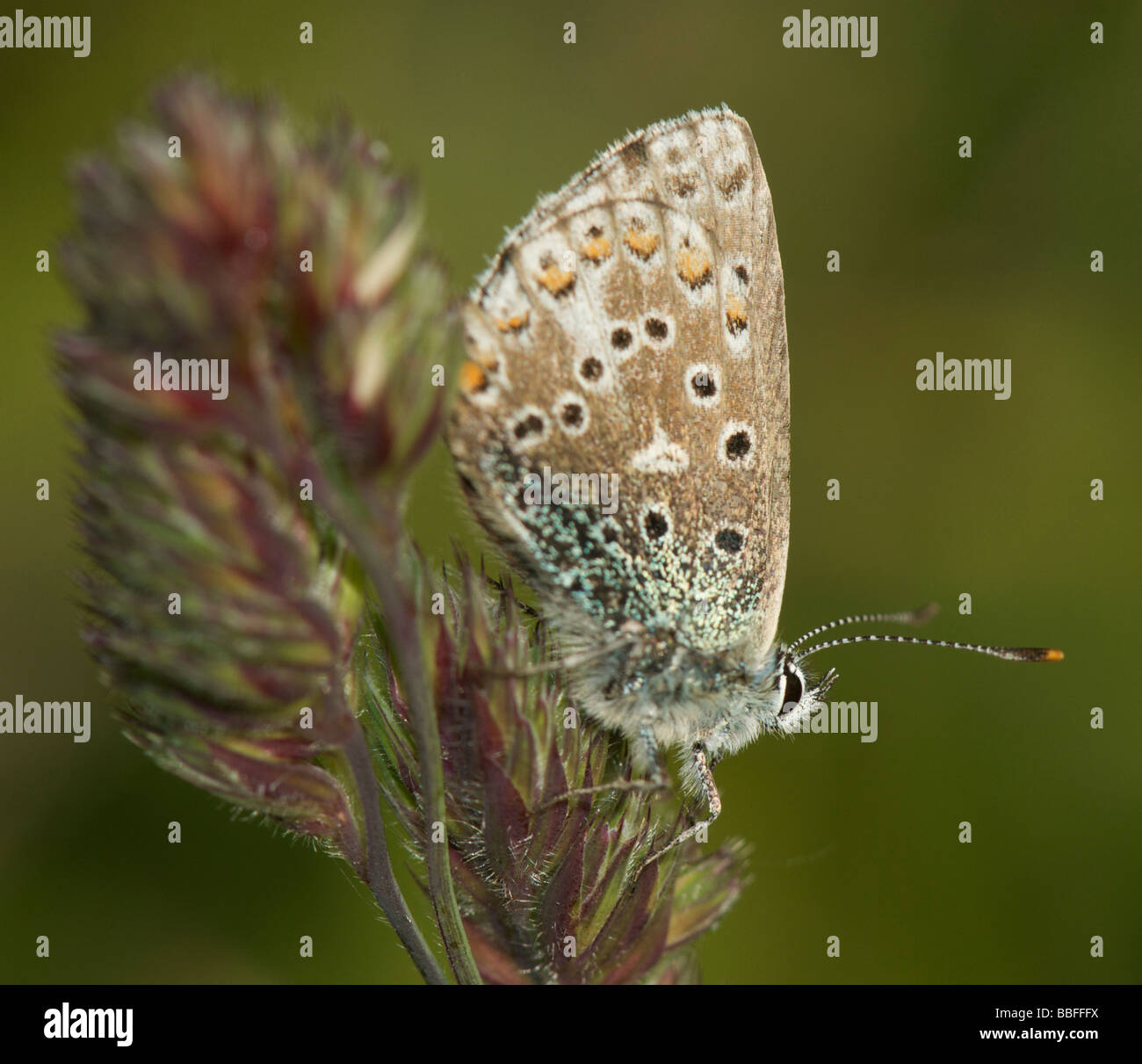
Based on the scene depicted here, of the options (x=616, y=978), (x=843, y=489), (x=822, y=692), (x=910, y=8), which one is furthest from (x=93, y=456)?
(x=910, y=8)

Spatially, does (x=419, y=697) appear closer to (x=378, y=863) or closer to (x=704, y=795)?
(x=378, y=863)

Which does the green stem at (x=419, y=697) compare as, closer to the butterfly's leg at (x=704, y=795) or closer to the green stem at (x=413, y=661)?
the green stem at (x=413, y=661)

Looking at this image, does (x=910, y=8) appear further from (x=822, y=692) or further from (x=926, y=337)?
(x=822, y=692)

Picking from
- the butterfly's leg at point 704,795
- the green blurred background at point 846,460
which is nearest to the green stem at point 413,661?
the butterfly's leg at point 704,795

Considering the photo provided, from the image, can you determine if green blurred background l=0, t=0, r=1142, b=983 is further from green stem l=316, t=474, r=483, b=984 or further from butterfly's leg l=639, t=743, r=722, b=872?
green stem l=316, t=474, r=483, b=984

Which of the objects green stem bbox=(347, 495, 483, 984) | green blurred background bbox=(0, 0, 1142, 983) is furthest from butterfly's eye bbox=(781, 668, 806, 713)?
green blurred background bbox=(0, 0, 1142, 983)
